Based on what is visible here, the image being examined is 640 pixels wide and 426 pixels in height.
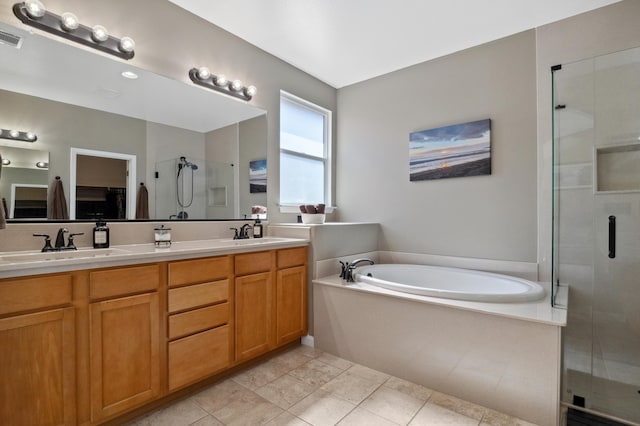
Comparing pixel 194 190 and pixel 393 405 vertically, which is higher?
pixel 194 190

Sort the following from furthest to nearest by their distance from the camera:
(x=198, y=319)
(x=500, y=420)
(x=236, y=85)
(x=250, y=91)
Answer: (x=250, y=91), (x=236, y=85), (x=198, y=319), (x=500, y=420)

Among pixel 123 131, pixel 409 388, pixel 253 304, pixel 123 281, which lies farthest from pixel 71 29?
pixel 409 388

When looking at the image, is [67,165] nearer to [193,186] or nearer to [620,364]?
[193,186]

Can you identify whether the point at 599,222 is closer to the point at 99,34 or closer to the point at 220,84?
the point at 220,84

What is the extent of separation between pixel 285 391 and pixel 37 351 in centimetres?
132

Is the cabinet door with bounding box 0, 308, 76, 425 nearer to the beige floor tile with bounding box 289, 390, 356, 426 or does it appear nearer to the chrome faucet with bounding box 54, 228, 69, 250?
the chrome faucet with bounding box 54, 228, 69, 250

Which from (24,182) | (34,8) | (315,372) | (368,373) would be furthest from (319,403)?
(34,8)

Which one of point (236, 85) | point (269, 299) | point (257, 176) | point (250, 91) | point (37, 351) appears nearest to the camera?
point (37, 351)

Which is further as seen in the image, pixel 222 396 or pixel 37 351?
pixel 222 396

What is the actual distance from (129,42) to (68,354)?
5.99 ft

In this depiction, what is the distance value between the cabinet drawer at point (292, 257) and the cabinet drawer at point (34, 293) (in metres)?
1.34

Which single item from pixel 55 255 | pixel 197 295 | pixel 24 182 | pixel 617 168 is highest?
pixel 617 168

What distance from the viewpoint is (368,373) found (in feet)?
7.29

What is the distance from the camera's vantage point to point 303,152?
349 cm
